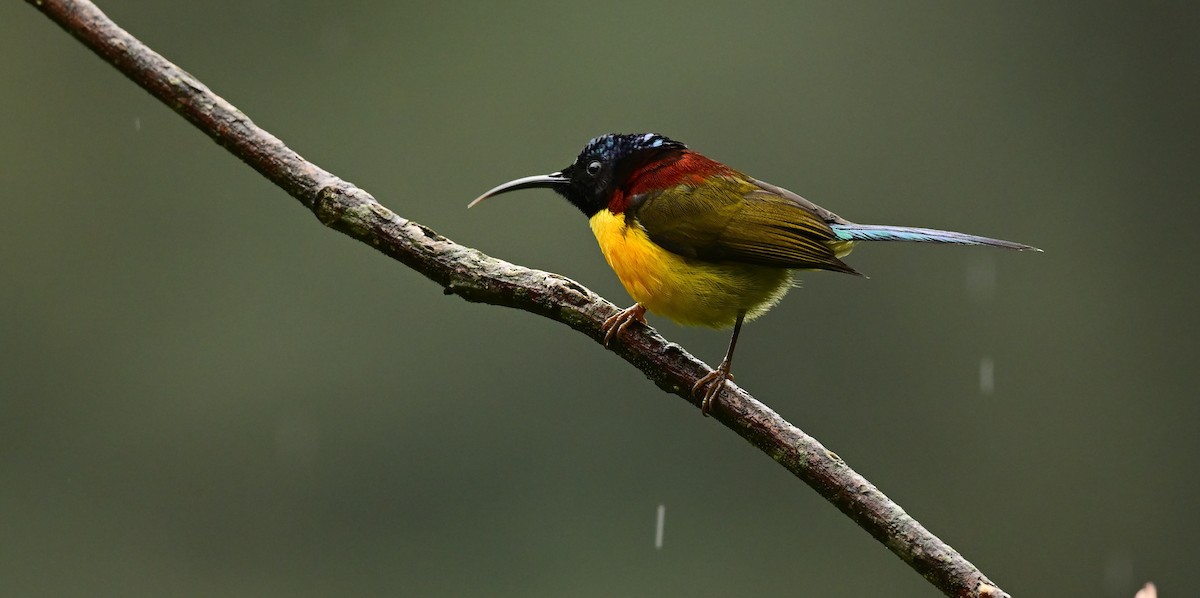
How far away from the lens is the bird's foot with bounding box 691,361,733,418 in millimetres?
3105

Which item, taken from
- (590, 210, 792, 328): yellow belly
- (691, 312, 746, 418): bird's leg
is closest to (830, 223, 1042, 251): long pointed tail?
(590, 210, 792, 328): yellow belly

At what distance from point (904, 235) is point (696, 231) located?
25.2 inches

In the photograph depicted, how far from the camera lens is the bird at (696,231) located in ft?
12.5

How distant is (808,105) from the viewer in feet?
39.5

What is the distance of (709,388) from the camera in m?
3.15

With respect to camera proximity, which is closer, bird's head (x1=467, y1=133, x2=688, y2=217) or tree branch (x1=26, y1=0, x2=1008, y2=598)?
tree branch (x1=26, y1=0, x2=1008, y2=598)

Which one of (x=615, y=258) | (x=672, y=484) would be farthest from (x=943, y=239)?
(x=672, y=484)

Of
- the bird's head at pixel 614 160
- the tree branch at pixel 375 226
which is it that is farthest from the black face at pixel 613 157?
the tree branch at pixel 375 226

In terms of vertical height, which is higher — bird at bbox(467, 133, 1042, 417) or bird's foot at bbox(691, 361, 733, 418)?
bird at bbox(467, 133, 1042, 417)

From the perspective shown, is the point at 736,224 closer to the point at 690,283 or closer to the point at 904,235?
the point at 690,283

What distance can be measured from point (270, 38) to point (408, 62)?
4.61 ft

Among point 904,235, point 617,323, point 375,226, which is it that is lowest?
point 617,323

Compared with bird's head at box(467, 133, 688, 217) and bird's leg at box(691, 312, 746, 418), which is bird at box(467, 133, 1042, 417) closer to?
bird's head at box(467, 133, 688, 217)

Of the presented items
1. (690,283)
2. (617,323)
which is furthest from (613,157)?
(617,323)
